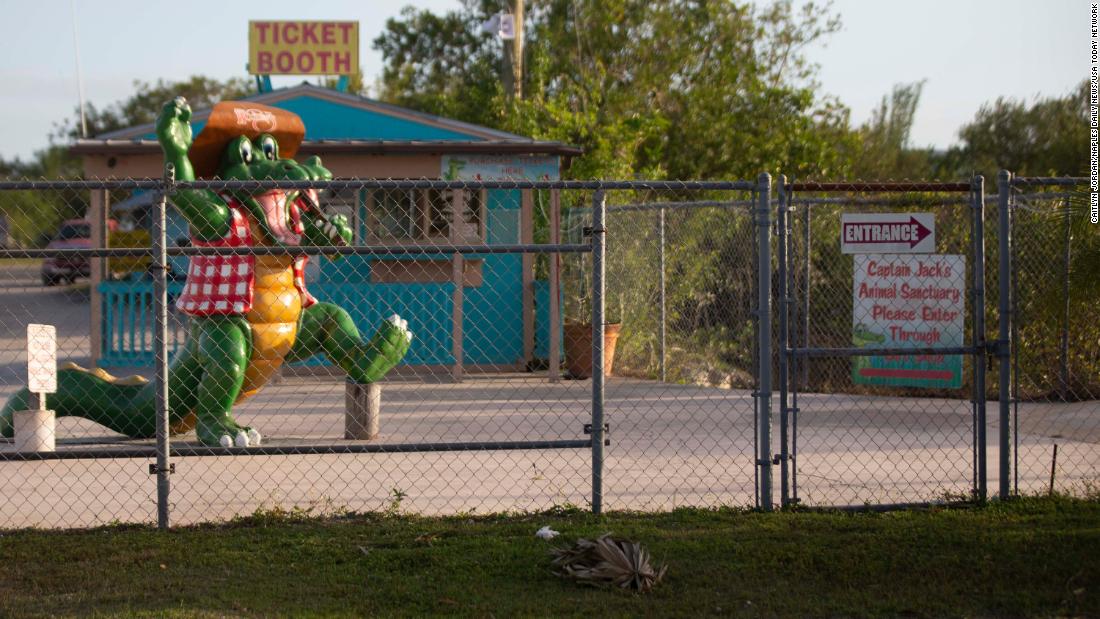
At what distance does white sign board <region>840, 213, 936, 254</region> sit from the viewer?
6.43 m

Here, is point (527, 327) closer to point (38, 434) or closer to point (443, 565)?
point (38, 434)

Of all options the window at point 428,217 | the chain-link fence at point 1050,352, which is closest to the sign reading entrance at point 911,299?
the chain-link fence at point 1050,352

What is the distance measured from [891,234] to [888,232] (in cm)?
2

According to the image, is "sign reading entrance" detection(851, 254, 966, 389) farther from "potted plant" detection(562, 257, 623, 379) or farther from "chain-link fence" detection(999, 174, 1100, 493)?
"potted plant" detection(562, 257, 623, 379)

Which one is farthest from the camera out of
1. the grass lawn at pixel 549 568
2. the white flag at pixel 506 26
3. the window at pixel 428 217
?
the white flag at pixel 506 26

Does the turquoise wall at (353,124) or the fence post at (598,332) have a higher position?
the turquoise wall at (353,124)

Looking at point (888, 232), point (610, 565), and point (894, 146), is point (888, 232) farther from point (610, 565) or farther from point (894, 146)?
point (894, 146)

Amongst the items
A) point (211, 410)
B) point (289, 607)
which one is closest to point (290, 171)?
point (211, 410)

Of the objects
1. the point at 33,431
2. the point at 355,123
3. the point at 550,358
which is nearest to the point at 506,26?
the point at 355,123

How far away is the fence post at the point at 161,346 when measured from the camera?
5918 millimetres

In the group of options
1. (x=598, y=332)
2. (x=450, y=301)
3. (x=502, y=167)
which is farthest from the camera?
(x=502, y=167)

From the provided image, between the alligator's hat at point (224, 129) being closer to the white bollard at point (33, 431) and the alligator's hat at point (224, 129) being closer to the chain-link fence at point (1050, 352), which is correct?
the white bollard at point (33, 431)

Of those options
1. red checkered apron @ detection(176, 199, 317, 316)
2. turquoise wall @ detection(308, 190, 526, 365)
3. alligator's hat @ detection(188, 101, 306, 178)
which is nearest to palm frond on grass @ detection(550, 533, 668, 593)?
red checkered apron @ detection(176, 199, 317, 316)

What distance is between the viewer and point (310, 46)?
60.0 ft
